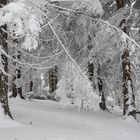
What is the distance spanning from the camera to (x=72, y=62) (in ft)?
37.5

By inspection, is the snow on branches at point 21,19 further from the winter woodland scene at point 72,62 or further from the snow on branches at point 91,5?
the snow on branches at point 91,5

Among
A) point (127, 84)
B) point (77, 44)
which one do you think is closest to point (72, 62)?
point (127, 84)

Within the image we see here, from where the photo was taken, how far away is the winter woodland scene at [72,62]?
909 centimetres

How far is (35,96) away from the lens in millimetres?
28422

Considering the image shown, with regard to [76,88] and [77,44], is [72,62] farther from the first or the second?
[77,44]

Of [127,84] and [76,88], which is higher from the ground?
[76,88]

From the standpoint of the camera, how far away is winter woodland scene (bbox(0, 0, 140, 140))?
29.8 ft

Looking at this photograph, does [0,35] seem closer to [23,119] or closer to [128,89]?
[23,119]

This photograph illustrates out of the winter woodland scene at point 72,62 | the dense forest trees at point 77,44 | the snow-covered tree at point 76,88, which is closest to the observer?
the dense forest trees at point 77,44

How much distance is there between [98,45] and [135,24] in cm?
339

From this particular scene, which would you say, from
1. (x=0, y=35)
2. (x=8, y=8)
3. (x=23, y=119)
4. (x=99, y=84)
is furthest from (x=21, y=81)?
(x=8, y=8)

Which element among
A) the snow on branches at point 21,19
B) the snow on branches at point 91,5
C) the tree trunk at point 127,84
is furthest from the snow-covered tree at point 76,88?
the tree trunk at point 127,84

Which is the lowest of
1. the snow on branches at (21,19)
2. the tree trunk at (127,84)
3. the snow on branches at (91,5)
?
the tree trunk at (127,84)

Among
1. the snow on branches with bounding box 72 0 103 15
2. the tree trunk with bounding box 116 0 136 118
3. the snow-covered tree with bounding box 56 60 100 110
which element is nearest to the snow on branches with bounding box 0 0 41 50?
the snow-covered tree with bounding box 56 60 100 110
